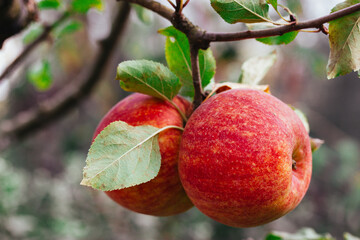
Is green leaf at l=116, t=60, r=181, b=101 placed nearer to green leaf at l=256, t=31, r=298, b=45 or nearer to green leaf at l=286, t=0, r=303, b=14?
green leaf at l=256, t=31, r=298, b=45

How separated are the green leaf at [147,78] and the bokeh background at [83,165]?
25.0 inches

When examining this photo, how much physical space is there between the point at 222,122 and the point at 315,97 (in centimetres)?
833

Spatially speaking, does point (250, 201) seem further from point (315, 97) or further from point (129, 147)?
point (315, 97)

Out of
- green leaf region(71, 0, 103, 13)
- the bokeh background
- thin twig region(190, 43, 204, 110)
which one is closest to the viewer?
thin twig region(190, 43, 204, 110)

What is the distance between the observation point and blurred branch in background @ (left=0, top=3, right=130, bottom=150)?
130 centimetres

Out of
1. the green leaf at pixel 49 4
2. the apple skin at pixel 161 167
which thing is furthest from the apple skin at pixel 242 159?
the green leaf at pixel 49 4

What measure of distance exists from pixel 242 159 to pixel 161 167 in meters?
0.16

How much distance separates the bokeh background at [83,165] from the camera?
261 cm

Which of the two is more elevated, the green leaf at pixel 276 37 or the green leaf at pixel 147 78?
the green leaf at pixel 276 37

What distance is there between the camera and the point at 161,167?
0.62 meters

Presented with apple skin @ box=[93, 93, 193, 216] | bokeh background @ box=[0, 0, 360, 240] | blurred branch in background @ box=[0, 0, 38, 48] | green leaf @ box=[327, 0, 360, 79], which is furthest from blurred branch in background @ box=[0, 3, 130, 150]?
green leaf @ box=[327, 0, 360, 79]

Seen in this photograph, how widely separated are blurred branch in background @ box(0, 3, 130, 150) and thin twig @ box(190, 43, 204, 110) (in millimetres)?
701

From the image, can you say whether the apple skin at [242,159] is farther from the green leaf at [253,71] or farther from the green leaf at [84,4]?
the green leaf at [84,4]

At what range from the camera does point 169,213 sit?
2.26 feet
